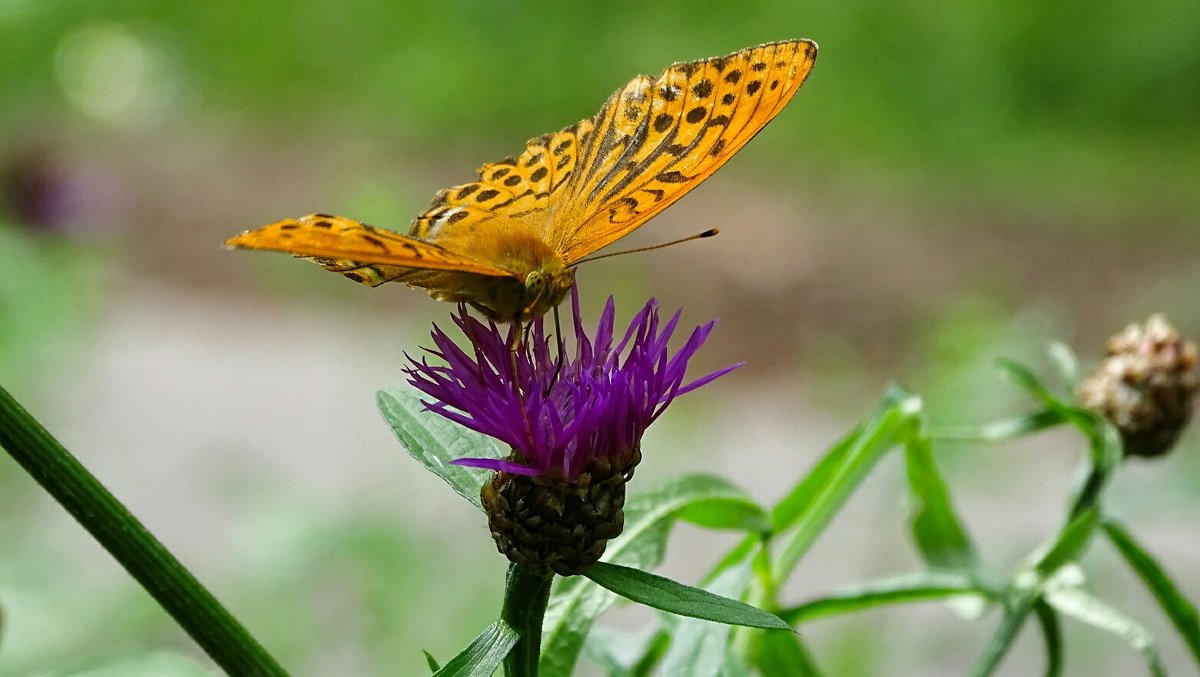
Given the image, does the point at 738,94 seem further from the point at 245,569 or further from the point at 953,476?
the point at 245,569

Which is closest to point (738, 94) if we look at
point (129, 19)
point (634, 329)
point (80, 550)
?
point (634, 329)

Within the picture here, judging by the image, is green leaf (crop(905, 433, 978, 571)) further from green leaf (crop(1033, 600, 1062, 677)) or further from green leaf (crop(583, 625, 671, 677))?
green leaf (crop(583, 625, 671, 677))

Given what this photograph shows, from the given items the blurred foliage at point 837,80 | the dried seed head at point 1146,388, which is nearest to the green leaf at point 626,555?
the dried seed head at point 1146,388

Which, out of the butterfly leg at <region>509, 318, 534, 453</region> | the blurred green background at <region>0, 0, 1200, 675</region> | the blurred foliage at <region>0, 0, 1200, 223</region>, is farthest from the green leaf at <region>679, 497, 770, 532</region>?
the blurred foliage at <region>0, 0, 1200, 223</region>

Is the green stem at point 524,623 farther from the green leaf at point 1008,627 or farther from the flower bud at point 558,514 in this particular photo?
the green leaf at point 1008,627

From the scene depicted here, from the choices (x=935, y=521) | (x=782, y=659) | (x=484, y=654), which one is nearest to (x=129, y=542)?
(x=484, y=654)

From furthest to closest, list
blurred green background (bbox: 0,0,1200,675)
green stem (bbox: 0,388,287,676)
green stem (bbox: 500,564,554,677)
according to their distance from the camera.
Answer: blurred green background (bbox: 0,0,1200,675) < green stem (bbox: 500,564,554,677) < green stem (bbox: 0,388,287,676)
